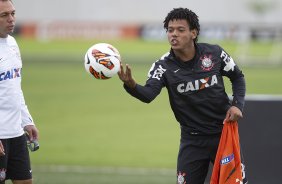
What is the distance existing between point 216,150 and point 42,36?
42.5 meters

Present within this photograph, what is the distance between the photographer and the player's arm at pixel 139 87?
7.19 meters

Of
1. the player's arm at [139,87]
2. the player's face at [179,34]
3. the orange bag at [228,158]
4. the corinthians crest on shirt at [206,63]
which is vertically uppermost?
the player's face at [179,34]

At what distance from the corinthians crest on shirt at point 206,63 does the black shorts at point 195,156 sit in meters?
0.72

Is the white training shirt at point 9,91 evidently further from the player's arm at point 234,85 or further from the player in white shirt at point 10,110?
the player's arm at point 234,85

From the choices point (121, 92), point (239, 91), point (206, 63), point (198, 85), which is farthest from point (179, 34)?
point (121, 92)

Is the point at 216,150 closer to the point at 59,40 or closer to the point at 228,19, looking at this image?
the point at 59,40

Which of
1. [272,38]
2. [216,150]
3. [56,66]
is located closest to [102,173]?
[216,150]

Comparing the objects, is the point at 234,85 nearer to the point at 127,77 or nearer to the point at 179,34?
the point at 179,34

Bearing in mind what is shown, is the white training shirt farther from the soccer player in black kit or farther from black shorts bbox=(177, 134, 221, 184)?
black shorts bbox=(177, 134, 221, 184)

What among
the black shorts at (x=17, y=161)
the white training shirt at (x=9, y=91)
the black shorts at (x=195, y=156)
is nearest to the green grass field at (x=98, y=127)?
the black shorts at (x=17, y=161)

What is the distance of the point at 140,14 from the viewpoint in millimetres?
56438

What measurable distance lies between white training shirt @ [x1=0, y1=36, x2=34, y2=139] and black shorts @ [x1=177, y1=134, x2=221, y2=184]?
5.73ft

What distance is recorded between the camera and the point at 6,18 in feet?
25.7

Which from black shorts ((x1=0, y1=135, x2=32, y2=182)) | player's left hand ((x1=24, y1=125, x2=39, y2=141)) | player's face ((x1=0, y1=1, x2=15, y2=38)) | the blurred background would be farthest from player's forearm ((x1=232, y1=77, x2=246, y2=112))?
player's face ((x1=0, y1=1, x2=15, y2=38))
